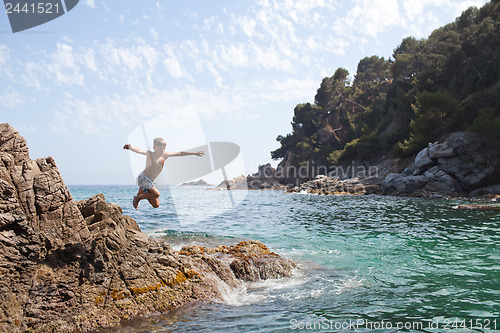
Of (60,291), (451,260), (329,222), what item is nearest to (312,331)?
(60,291)

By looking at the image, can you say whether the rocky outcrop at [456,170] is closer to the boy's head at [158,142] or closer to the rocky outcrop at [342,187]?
the rocky outcrop at [342,187]

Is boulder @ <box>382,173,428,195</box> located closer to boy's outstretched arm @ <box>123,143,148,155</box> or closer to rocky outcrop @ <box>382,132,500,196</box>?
rocky outcrop @ <box>382,132,500,196</box>

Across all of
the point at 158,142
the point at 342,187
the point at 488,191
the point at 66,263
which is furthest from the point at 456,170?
the point at 66,263

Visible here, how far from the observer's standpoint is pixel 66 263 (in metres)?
5.84

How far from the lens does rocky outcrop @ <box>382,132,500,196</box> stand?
120 feet

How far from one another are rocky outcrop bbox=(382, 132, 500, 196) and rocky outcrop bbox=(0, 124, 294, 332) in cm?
3694

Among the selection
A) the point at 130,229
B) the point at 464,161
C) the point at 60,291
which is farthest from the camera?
the point at 464,161

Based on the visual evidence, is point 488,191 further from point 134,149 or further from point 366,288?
point 134,149

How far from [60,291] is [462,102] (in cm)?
5051

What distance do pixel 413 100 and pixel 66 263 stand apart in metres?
61.4

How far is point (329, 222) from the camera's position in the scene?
20500 mm

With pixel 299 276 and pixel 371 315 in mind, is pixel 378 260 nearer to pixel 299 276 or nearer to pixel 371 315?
pixel 299 276

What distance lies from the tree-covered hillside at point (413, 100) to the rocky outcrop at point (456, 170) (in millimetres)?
1997

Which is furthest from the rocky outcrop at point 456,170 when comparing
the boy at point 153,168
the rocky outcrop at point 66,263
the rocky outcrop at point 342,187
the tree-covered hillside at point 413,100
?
the rocky outcrop at point 66,263
